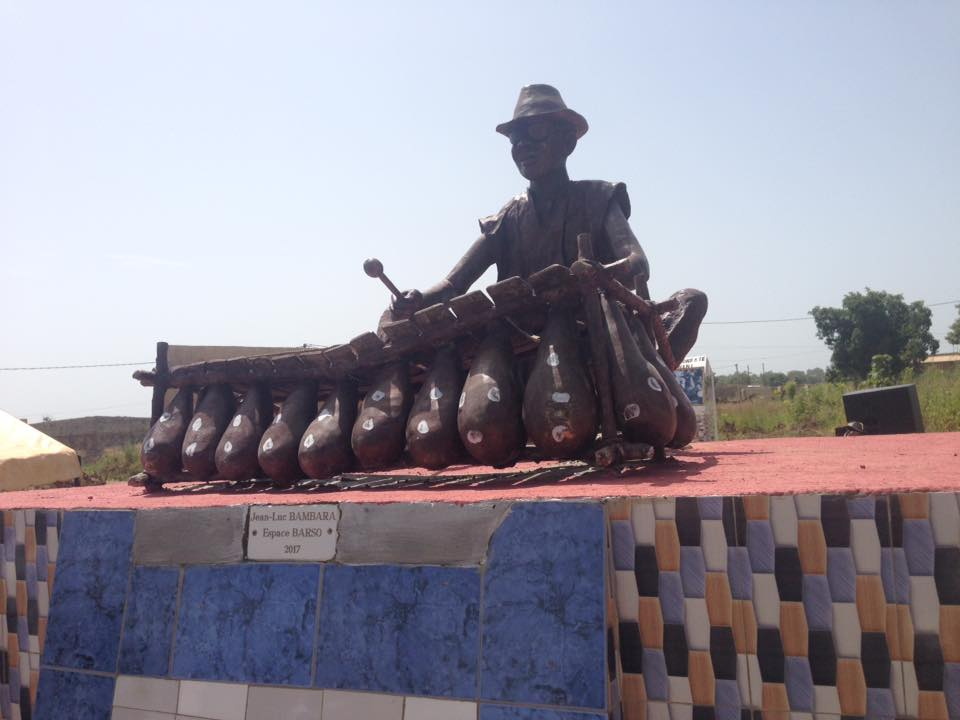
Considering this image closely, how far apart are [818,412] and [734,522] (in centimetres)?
1199

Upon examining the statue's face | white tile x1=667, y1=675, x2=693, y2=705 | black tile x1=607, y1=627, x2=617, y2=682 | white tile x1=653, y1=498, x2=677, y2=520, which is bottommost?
white tile x1=667, y1=675, x2=693, y2=705

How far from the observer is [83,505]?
2.75 m

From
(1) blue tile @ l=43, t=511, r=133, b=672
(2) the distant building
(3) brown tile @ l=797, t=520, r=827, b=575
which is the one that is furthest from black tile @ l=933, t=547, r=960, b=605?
(2) the distant building

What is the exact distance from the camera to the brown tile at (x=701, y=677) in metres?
1.72

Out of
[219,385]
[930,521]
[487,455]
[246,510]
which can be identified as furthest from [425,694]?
[219,385]

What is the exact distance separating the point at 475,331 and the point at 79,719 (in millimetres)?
1820

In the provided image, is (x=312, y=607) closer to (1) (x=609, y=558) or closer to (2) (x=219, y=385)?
(1) (x=609, y=558)

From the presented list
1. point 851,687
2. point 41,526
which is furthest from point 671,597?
point 41,526

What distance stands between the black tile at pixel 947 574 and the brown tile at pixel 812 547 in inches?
8.2

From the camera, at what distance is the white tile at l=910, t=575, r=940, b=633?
158cm

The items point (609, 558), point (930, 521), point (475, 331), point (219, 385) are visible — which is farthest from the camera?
point (219, 385)

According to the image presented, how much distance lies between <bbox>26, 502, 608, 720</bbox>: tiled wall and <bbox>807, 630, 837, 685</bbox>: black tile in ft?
1.43

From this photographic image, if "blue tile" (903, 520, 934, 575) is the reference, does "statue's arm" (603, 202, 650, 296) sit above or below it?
above

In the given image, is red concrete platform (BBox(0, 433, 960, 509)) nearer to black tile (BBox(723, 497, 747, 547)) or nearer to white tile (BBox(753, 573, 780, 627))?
black tile (BBox(723, 497, 747, 547))
